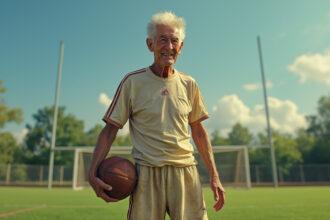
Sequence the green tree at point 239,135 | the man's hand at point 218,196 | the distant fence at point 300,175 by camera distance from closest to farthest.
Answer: the man's hand at point 218,196 < the distant fence at point 300,175 < the green tree at point 239,135

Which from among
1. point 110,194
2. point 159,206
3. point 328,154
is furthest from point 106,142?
point 328,154

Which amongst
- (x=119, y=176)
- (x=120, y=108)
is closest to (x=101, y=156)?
(x=119, y=176)

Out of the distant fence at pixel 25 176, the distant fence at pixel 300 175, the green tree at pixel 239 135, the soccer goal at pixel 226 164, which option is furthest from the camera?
the green tree at pixel 239 135

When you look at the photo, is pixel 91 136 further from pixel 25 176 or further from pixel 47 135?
pixel 25 176

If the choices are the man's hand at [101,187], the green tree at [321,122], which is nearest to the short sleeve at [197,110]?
the man's hand at [101,187]

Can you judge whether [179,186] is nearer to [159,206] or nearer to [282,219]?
[159,206]

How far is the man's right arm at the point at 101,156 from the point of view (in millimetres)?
1916

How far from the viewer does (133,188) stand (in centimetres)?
199

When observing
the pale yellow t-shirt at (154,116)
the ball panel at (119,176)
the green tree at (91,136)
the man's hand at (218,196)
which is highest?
the green tree at (91,136)

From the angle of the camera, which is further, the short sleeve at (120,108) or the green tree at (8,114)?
the green tree at (8,114)

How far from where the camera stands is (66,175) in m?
32.2

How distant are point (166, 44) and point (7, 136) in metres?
44.8

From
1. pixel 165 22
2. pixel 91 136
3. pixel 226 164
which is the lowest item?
pixel 165 22

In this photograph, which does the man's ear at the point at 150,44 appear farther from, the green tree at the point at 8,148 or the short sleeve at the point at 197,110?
the green tree at the point at 8,148
